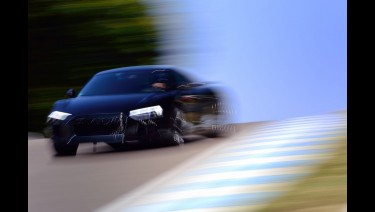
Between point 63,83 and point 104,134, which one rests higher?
point 63,83

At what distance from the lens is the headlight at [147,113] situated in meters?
3.11

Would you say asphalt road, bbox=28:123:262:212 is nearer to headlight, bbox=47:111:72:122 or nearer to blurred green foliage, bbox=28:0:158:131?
headlight, bbox=47:111:72:122

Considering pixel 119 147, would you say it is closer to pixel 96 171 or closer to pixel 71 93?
pixel 96 171

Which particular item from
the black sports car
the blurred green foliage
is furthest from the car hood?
the blurred green foliage

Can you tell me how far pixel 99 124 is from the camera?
311 centimetres

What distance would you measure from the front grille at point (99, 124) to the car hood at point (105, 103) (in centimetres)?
3

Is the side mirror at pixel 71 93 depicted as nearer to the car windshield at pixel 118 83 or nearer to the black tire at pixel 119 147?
the car windshield at pixel 118 83

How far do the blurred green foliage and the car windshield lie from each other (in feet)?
0.25

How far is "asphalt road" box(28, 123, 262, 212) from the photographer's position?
122 inches

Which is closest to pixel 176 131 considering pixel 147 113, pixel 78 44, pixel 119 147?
pixel 147 113

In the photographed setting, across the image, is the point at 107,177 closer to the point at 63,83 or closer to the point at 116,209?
the point at 116,209
